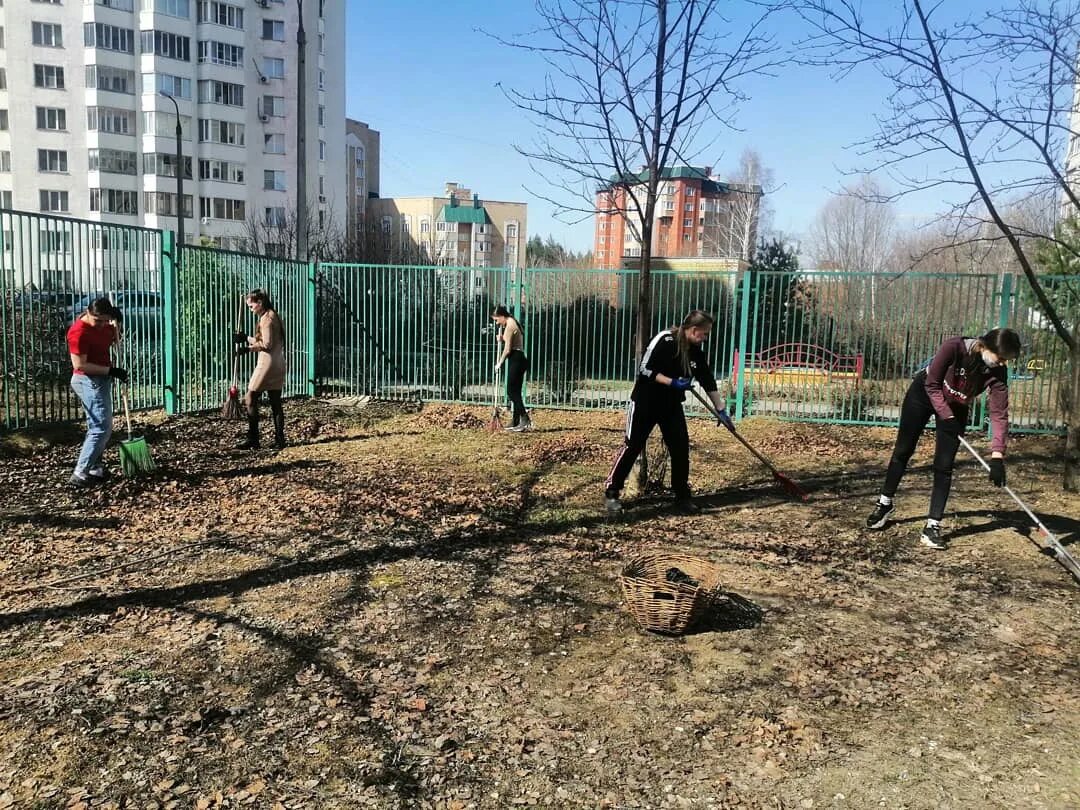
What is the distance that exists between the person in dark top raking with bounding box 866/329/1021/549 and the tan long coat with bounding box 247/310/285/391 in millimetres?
6434

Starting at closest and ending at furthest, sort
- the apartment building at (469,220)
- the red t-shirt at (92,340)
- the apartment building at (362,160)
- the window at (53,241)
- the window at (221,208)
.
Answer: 1. the red t-shirt at (92,340)
2. the window at (53,241)
3. the window at (221,208)
4. the apartment building at (362,160)
5. the apartment building at (469,220)

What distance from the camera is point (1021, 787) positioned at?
2988 millimetres

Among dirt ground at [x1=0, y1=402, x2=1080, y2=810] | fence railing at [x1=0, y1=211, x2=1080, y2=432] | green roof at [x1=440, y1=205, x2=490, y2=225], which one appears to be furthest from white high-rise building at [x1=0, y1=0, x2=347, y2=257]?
dirt ground at [x1=0, y1=402, x2=1080, y2=810]

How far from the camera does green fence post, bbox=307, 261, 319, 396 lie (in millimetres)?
13516

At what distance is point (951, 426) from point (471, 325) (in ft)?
30.0

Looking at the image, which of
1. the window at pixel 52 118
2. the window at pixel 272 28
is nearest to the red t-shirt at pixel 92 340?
the window at pixel 52 118

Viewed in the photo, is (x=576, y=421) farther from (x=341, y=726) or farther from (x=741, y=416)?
(x=341, y=726)

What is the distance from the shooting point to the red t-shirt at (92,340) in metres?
6.98

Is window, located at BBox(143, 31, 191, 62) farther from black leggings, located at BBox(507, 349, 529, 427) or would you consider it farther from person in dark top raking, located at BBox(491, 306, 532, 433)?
black leggings, located at BBox(507, 349, 529, 427)

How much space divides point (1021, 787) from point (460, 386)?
36.3ft

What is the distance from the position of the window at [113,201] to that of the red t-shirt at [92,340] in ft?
163

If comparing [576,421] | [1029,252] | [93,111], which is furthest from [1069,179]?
[93,111]

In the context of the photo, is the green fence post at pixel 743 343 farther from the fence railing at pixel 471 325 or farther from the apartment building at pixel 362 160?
the apartment building at pixel 362 160

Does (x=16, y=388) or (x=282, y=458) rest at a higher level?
(x=16, y=388)
